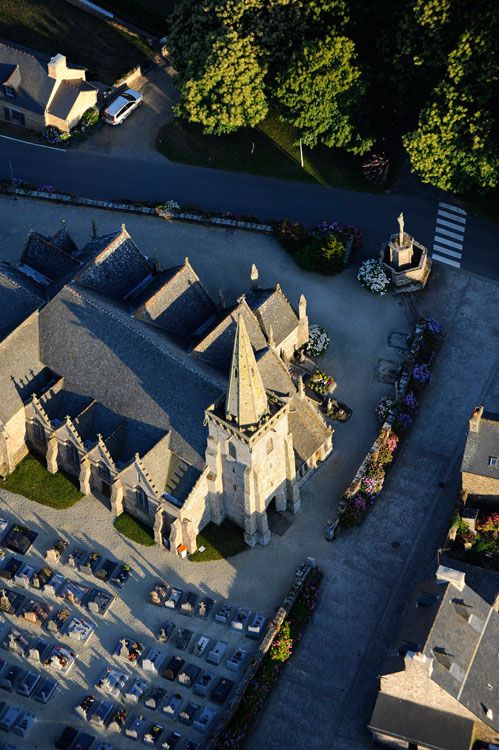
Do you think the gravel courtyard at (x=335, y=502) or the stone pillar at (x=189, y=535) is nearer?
the gravel courtyard at (x=335, y=502)

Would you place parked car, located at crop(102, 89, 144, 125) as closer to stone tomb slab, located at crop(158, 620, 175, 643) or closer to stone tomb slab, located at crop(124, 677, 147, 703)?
stone tomb slab, located at crop(158, 620, 175, 643)

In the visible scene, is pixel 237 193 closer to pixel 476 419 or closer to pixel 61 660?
pixel 476 419

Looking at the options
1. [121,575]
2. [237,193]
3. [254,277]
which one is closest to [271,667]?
[121,575]

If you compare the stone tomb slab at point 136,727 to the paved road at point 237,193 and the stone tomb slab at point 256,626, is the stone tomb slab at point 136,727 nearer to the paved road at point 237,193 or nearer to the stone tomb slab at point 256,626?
the stone tomb slab at point 256,626

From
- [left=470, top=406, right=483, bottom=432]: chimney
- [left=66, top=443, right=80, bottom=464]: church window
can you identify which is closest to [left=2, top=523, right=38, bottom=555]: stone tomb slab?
[left=66, top=443, right=80, bottom=464]: church window

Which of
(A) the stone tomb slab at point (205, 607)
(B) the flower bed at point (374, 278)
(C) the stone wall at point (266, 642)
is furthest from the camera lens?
(B) the flower bed at point (374, 278)

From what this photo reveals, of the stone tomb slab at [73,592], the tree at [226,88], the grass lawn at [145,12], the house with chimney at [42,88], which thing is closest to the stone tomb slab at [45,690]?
the stone tomb slab at [73,592]

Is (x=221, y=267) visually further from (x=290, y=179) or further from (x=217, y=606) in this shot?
(x=217, y=606)
